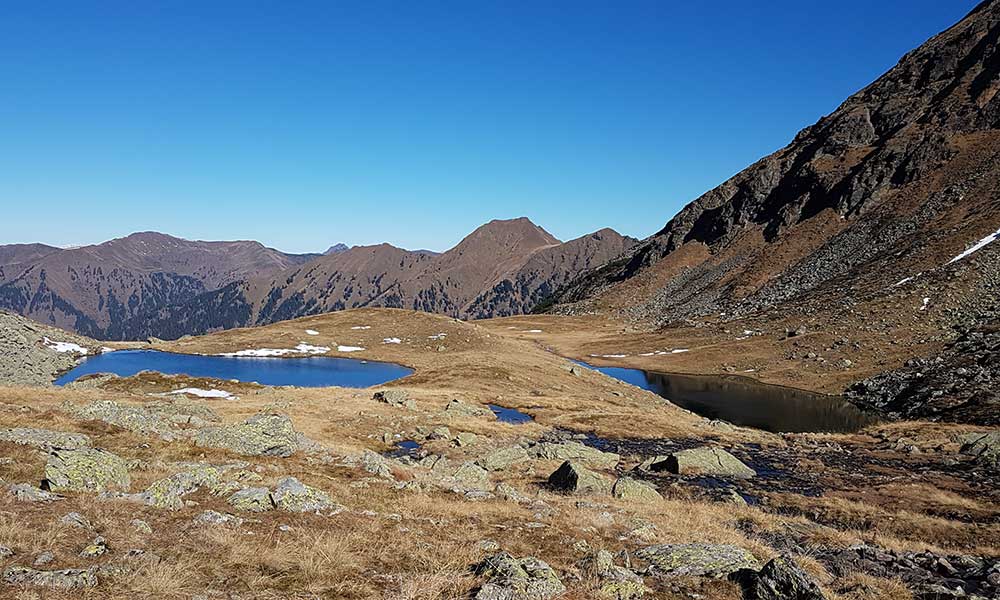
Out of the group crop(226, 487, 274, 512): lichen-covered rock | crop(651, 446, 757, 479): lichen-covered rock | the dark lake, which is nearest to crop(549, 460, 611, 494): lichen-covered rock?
crop(651, 446, 757, 479): lichen-covered rock

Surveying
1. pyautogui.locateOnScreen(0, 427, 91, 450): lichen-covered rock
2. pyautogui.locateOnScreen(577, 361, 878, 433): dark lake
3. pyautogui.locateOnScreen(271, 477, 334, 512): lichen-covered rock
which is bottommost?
pyautogui.locateOnScreen(577, 361, 878, 433): dark lake

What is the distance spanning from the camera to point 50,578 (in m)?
8.74

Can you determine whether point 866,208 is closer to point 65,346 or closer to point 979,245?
point 979,245

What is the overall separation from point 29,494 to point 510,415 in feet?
140

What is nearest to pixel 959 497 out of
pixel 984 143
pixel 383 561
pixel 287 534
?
pixel 383 561

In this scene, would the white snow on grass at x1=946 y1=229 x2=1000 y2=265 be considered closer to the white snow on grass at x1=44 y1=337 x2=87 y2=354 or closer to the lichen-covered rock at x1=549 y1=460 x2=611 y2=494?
the lichen-covered rock at x1=549 y1=460 x2=611 y2=494

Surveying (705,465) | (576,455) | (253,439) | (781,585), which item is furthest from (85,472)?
(705,465)

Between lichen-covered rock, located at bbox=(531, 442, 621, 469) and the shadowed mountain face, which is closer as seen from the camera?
lichen-covered rock, located at bbox=(531, 442, 621, 469)

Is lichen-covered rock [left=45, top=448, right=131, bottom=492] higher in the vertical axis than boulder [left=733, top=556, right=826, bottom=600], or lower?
higher

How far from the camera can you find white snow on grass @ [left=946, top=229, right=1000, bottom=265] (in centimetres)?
9611

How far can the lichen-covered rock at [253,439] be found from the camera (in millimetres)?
23766

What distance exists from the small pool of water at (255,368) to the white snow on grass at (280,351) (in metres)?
2.98

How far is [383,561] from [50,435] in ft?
53.1

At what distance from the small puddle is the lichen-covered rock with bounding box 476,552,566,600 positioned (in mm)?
36217
